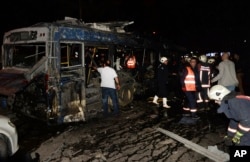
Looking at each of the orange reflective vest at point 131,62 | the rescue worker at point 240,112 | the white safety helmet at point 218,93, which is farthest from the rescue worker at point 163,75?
the rescue worker at point 240,112

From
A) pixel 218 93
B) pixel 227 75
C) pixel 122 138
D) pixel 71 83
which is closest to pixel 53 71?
pixel 71 83

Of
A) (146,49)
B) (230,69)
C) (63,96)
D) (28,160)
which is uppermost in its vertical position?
(146,49)

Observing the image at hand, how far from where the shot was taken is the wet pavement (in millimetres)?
5477

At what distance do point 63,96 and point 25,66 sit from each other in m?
1.63

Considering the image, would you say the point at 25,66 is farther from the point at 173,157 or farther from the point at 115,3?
the point at 115,3

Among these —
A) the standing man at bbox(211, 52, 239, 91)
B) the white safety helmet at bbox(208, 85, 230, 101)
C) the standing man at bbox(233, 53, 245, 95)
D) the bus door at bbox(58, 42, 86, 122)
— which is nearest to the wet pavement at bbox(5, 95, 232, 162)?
the bus door at bbox(58, 42, 86, 122)

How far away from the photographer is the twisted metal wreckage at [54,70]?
6.93 m

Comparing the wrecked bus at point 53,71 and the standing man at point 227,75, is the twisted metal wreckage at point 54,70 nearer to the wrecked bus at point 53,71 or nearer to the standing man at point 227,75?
the wrecked bus at point 53,71

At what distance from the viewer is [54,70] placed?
6.92m

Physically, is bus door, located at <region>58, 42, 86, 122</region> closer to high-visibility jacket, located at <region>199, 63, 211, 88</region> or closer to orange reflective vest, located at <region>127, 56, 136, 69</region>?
orange reflective vest, located at <region>127, 56, 136, 69</region>

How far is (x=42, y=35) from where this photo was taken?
7027mm

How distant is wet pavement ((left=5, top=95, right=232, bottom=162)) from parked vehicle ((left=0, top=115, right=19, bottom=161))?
578 mm

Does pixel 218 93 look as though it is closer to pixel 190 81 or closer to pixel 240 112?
pixel 240 112

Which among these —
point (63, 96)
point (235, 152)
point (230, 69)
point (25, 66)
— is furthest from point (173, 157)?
point (25, 66)
